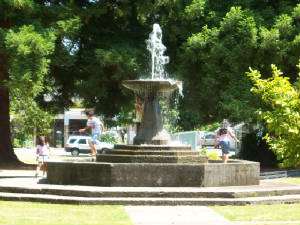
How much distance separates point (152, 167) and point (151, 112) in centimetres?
290

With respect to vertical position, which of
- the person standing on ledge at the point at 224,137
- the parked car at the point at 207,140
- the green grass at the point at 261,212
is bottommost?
the green grass at the point at 261,212

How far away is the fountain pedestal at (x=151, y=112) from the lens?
556 inches

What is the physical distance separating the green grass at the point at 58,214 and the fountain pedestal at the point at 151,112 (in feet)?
13.4

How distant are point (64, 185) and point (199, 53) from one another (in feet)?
40.9

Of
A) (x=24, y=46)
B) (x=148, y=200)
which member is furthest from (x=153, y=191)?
(x=24, y=46)

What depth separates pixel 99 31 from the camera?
24359 millimetres

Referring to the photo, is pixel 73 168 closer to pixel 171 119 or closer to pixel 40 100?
pixel 40 100

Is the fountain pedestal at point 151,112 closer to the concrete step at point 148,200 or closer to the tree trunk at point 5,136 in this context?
the concrete step at point 148,200

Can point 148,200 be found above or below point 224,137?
below

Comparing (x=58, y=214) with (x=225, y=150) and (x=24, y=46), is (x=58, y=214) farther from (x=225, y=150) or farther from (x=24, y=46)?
(x=24, y=46)

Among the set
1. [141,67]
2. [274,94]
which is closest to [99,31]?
[141,67]

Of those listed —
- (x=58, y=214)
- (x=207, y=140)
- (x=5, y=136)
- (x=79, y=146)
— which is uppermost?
(x=5, y=136)

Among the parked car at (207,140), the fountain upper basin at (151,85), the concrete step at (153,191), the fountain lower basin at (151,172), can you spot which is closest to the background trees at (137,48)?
the fountain upper basin at (151,85)

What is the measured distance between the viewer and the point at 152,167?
11930mm
